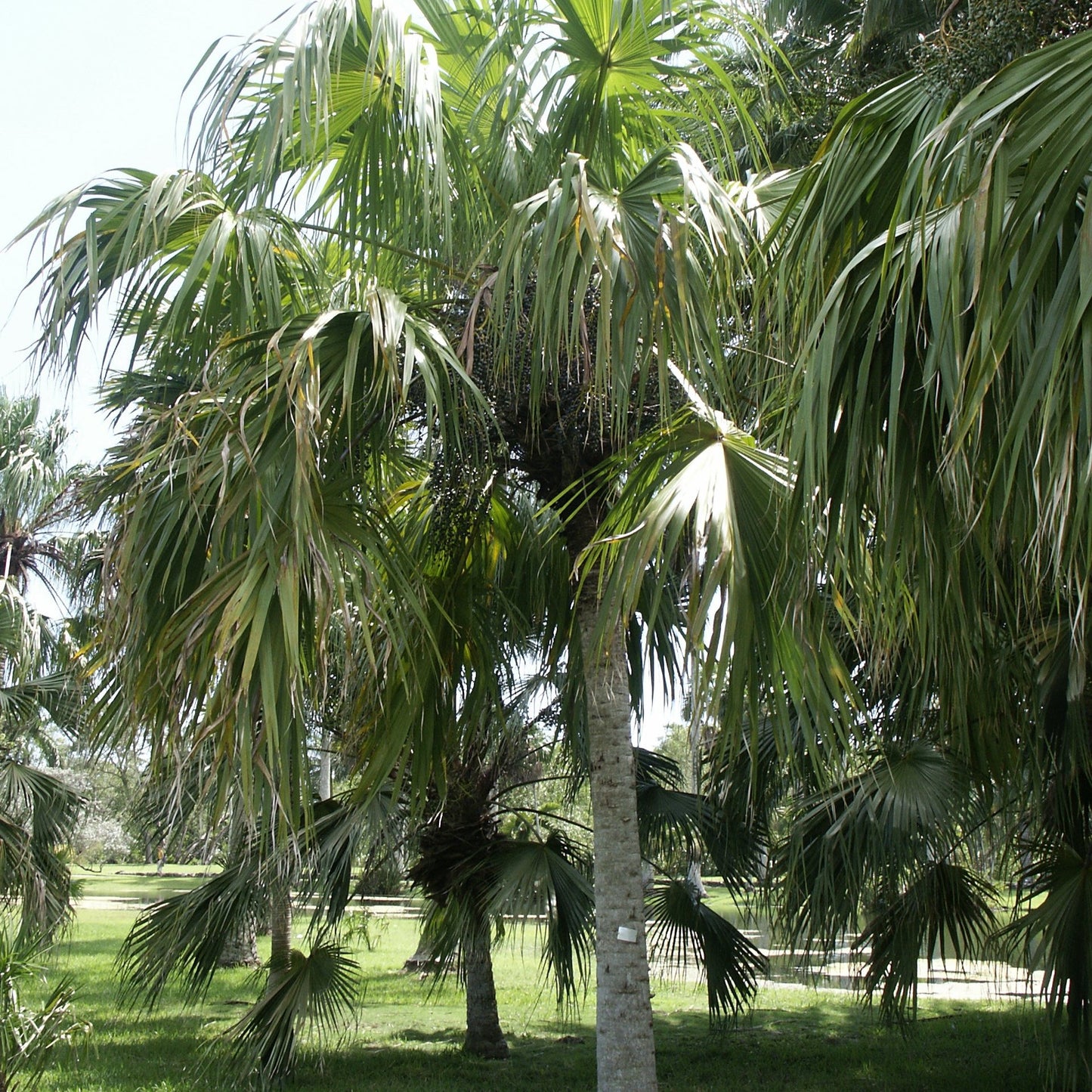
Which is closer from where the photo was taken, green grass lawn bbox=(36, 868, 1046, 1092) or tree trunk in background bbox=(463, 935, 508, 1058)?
green grass lawn bbox=(36, 868, 1046, 1092)

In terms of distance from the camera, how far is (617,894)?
4617mm

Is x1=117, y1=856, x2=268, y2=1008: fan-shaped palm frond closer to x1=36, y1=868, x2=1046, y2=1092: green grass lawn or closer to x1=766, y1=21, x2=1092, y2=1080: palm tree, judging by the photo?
x1=36, y1=868, x2=1046, y2=1092: green grass lawn

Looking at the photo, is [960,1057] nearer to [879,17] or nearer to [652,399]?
[652,399]

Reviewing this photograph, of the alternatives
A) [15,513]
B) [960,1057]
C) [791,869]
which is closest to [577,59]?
[791,869]

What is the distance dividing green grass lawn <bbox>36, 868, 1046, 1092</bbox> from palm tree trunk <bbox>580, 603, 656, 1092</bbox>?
5.86 feet

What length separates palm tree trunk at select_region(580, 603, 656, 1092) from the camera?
446 centimetres

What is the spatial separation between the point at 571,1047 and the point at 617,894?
5.39m

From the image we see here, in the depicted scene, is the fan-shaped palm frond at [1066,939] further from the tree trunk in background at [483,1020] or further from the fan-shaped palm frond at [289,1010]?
the tree trunk in background at [483,1020]

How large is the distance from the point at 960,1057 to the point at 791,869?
150 inches

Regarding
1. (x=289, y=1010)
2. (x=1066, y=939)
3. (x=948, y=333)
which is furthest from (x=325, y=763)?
(x=948, y=333)

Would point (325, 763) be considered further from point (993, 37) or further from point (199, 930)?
point (993, 37)

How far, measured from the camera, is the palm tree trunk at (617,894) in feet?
14.6

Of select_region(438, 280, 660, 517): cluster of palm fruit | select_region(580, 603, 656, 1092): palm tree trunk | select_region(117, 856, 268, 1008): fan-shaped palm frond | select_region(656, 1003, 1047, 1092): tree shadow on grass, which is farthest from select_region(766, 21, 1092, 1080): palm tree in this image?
select_region(656, 1003, 1047, 1092): tree shadow on grass

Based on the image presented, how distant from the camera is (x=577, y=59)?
4.40m
